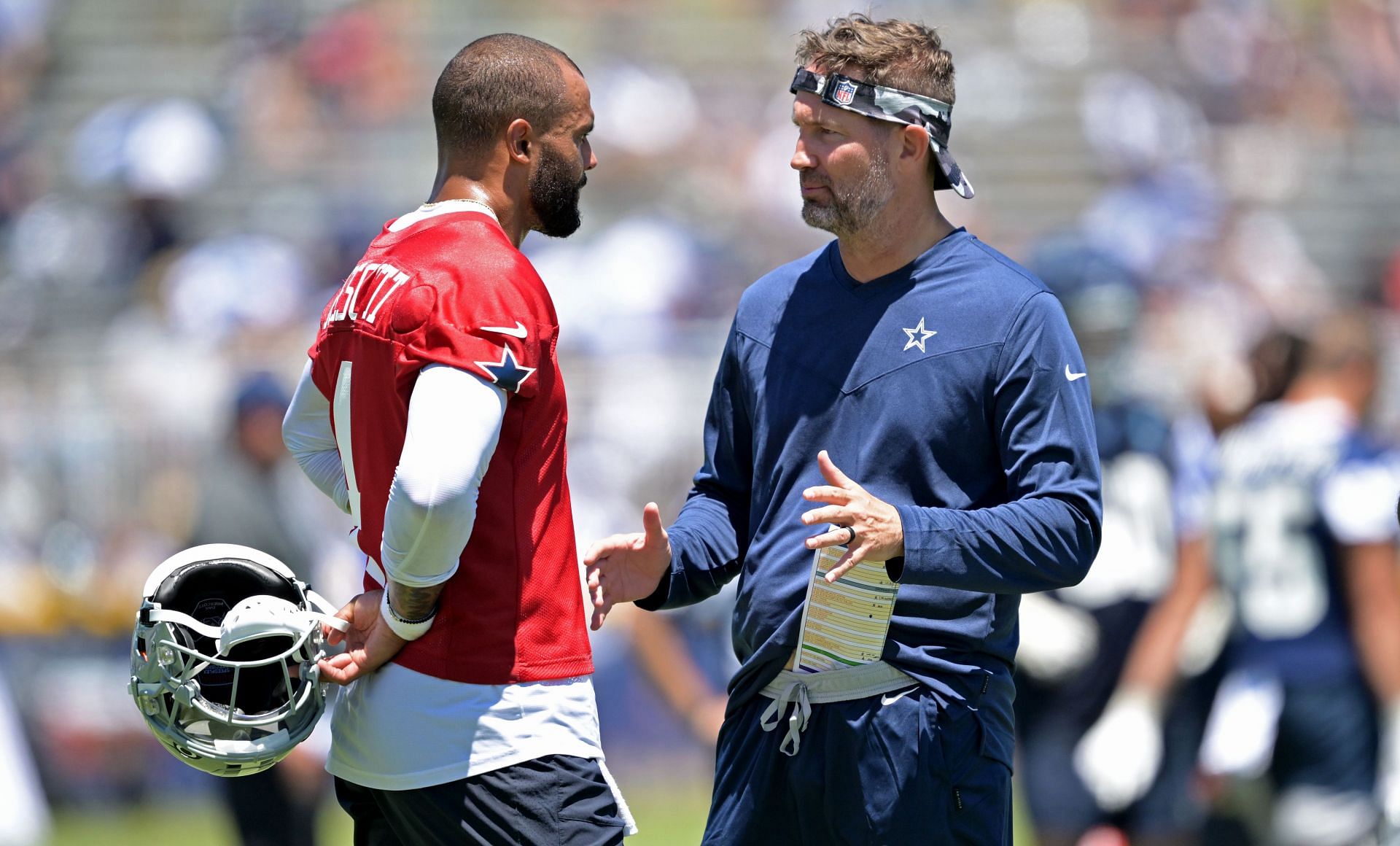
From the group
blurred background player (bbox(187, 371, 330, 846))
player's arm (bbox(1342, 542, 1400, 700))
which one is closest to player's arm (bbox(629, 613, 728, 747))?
blurred background player (bbox(187, 371, 330, 846))

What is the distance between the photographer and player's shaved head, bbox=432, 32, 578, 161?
318 cm

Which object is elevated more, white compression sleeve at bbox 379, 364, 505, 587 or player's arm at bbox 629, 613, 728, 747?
white compression sleeve at bbox 379, 364, 505, 587

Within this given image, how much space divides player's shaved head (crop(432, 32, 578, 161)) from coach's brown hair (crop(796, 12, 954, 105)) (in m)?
0.55

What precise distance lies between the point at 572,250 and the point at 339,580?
4674 mm

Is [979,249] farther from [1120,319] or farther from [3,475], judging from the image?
[3,475]

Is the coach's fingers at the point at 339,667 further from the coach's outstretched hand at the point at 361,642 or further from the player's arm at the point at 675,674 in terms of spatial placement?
the player's arm at the point at 675,674

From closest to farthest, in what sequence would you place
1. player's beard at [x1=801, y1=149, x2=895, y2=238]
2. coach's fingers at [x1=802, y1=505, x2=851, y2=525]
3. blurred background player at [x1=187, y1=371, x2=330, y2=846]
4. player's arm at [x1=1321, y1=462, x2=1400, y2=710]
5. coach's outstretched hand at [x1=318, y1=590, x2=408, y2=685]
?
coach's fingers at [x1=802, y1=505, x2=851, y2=525], coach's outstretched hand at [x1=318, y1=590, x2=408, y2=685], player's beard at [x1=801, y1=149, x2=895, y2=238], player's arm at [x1=1321, y1=462, x2=1400, y2=710], blurred background player at [x1=187, y1=371, x2=330, y2=846]

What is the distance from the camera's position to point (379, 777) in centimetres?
309

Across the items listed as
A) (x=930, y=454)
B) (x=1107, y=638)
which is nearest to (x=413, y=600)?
(x=930, y=454)

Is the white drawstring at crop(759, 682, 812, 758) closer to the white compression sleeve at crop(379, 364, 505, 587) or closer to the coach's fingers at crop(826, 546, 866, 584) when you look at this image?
the coach's fingers at crop(826, 546, 866, 584)

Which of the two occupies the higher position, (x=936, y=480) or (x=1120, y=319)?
(x=936, y=480)

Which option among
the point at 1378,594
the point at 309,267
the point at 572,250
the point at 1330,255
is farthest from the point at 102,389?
the point at 1330,255

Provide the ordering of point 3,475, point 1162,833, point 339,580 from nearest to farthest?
point 1162,833, point 339,580, point 3,475

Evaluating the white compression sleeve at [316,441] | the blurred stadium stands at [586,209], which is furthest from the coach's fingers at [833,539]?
the blurred stadium stands at [586,209]
